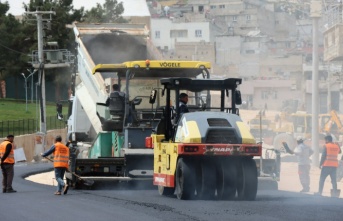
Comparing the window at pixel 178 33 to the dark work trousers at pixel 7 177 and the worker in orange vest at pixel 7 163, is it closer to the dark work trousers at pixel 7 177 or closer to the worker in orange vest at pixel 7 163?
the worker in orange vest at pixel 7 163

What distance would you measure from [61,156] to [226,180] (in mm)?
5227

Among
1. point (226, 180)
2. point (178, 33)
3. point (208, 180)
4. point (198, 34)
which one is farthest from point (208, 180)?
point (178, 33)

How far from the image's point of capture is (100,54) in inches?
1150

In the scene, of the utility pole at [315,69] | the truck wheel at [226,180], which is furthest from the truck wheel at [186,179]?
the utility pole at [315,69]

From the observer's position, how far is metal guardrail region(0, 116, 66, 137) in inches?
2571

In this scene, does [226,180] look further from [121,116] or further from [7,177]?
[7,177]

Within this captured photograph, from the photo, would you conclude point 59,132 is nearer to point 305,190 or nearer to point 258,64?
point 305,190

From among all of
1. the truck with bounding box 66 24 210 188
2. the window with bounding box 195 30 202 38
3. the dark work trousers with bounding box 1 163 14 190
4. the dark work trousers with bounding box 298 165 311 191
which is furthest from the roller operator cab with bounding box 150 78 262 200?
the window with bounding box 195 30 202 38

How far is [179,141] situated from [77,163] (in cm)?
449

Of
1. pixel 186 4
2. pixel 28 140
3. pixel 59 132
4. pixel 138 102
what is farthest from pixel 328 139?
pixel 186 4

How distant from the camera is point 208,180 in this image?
19.1 metres

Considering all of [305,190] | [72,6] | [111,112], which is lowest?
[305,190]

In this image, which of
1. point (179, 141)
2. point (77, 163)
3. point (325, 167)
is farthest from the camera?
point (325, 167)

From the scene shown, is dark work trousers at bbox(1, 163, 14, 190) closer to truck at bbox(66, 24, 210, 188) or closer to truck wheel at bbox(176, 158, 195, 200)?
truck at bbox(66, 24, 210, 188)
